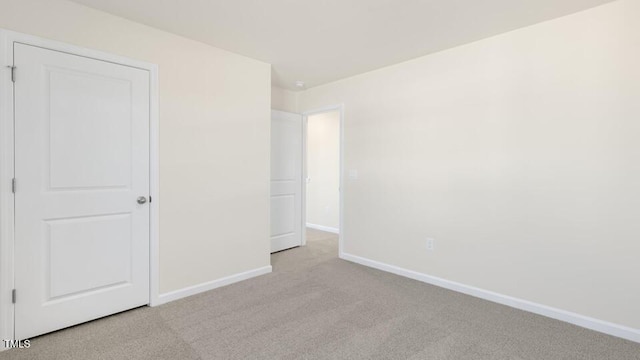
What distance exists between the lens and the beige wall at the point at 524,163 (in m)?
2.23

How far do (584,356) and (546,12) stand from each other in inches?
96.0

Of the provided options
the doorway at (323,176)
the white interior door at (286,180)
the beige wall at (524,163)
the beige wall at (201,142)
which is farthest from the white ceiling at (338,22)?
the doorway at (323,176)

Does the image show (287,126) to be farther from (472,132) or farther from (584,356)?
(584,356)

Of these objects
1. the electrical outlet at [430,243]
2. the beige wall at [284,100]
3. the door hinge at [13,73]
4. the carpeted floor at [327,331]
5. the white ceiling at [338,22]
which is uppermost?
the white ceiling at [338,22]

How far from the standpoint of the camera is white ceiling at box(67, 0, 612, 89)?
2.24 metres

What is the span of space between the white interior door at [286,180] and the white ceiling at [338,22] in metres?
1.32

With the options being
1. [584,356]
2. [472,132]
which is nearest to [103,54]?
[472,132]

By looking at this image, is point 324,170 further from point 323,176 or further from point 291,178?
point 291,178

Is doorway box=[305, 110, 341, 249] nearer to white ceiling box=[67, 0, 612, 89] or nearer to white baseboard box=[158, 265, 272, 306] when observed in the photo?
white baseboard box=[158, 265, 272, 306]

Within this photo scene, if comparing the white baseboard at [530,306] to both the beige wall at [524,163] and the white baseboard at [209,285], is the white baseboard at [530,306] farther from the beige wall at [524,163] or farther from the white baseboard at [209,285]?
the white baseboard at [209,285]

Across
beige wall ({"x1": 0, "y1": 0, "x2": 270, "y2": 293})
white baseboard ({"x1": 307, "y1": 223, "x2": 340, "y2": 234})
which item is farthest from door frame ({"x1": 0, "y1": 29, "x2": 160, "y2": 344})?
white baseboard ({"x1": 307, "y1": 223, "x2": 340, "y2": 234})

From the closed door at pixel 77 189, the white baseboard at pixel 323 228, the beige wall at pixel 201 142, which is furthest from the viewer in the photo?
the white baseboard at pixel 323 228

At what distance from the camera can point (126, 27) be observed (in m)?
2.49

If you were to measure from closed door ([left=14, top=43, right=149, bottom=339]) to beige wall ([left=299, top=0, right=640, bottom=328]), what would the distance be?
254 cm
